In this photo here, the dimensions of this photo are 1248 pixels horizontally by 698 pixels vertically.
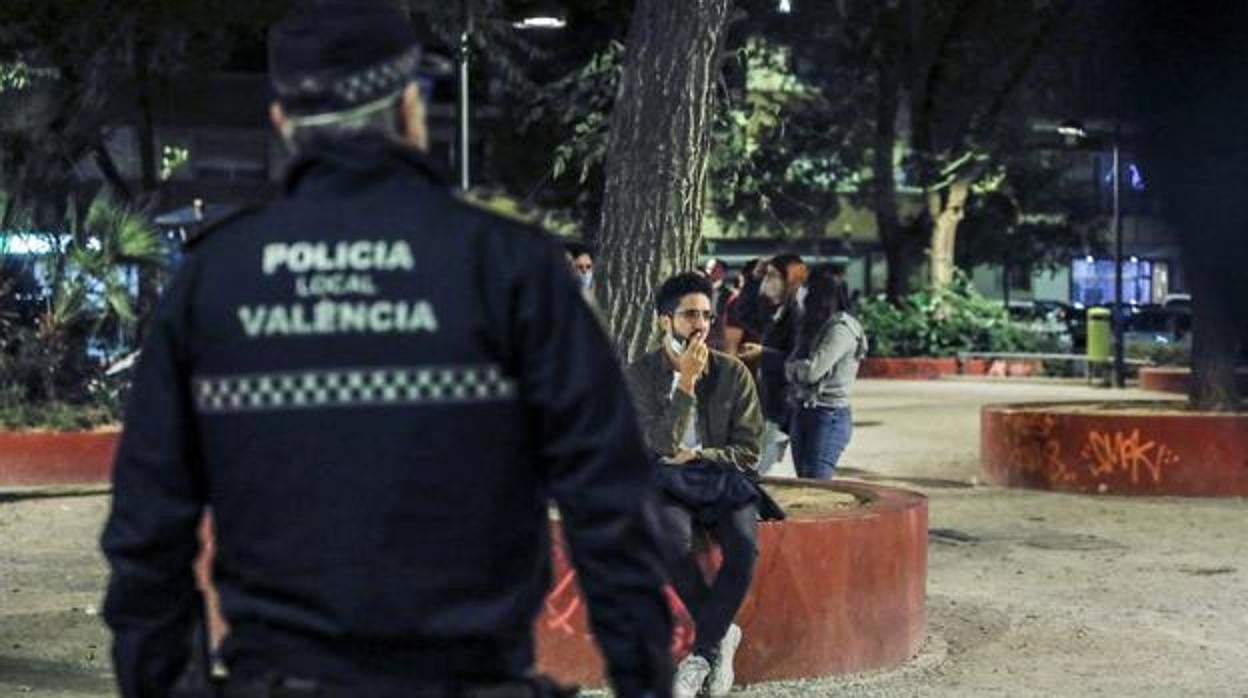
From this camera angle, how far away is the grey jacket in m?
11.6

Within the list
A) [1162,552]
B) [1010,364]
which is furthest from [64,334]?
[1010,364]

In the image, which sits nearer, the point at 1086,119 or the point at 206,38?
the point at 1086,119

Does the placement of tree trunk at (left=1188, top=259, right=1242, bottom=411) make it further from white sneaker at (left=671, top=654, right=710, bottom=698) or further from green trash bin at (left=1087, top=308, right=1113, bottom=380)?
green trash bin at (left=1087, top=308, right=1113, bottom=380)

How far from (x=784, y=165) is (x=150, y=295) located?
23.4 meters

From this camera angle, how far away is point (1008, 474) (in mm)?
16094

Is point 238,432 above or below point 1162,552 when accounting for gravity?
above

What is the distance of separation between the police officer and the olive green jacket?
4744mm

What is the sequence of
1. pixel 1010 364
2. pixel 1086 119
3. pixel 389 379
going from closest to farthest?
pixel 389 379 < pixel 1086 119 < pixel 1010 364

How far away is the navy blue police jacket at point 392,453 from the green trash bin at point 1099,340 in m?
29.4

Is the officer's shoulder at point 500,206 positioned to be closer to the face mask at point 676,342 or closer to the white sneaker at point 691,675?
the white sneaker at point 691,675

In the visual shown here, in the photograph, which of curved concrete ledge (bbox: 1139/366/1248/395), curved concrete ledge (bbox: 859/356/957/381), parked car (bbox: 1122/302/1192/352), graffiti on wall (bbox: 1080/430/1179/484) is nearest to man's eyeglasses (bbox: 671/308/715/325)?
graffiti on wall (bbox: 1080/430/1179/484)

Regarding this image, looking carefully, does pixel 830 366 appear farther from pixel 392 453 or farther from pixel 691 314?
pixel 392 453

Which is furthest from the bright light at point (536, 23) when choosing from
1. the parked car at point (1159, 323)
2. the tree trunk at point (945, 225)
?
the parked car at point (1159, 323)

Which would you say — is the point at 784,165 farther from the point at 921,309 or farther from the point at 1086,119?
the point at 1086,119
